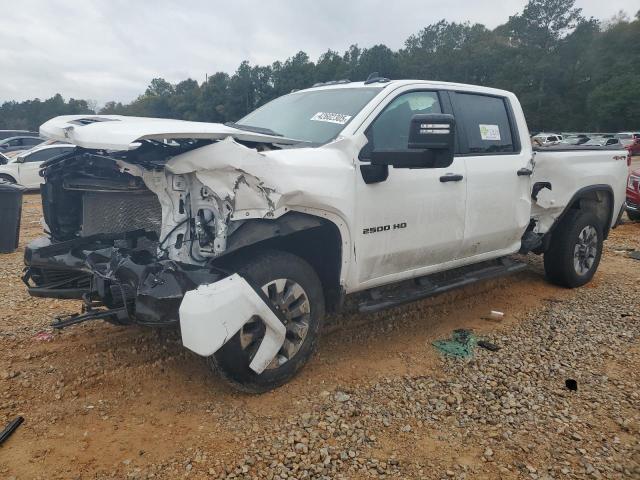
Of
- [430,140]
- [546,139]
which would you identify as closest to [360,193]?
[430,140]

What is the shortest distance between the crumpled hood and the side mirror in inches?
32.6

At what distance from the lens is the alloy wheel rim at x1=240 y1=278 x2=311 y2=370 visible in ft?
9.51

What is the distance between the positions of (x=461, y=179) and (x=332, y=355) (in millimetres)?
1667

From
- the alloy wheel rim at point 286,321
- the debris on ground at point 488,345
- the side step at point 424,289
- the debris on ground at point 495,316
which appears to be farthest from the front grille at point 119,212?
the debris on ground at point 495,316

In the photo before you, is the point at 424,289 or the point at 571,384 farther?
the point at 424,289

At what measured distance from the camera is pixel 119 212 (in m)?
3.25

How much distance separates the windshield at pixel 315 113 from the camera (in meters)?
3.51

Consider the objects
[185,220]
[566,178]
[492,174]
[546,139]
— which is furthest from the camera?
[546,139]

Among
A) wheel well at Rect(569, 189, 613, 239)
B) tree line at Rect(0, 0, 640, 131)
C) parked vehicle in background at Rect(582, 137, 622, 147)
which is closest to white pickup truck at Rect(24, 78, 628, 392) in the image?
wheel well at Rect(569, 189, 613, 239)

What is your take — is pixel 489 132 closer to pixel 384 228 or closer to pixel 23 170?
pixel 384 228

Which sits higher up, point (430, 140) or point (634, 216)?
point (430, 140)

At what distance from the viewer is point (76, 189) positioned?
3285mm

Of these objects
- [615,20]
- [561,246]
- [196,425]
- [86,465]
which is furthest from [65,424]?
[615,20]

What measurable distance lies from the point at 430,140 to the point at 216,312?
59.3 inches
